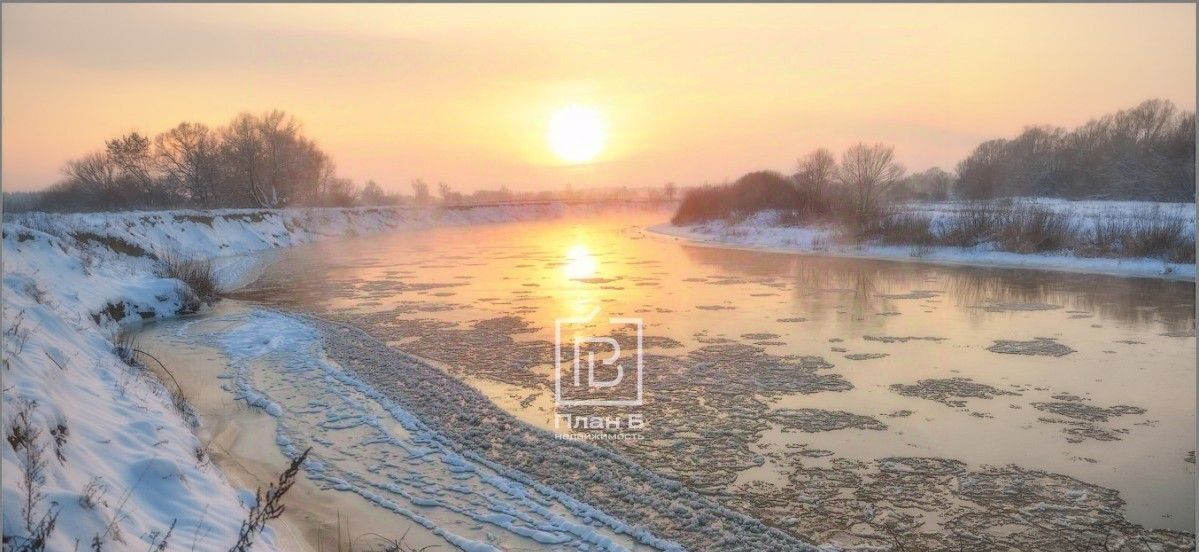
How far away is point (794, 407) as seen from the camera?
741 centimetres

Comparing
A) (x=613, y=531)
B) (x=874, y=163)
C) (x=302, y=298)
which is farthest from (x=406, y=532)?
(x=874, y=163)

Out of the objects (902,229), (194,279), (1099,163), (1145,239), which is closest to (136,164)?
(194,279)

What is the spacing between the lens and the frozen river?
16.6 ft

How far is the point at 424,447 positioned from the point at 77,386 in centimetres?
307

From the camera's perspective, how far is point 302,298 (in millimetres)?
16016

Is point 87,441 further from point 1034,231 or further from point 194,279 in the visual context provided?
point 1034,231

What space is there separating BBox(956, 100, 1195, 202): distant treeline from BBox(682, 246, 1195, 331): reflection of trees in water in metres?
20.8

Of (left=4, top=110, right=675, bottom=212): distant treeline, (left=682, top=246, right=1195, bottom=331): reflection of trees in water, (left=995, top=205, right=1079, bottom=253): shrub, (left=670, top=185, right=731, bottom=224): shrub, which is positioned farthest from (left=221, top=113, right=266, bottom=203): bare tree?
(left=995, top=205, right=1079, bottom=253): shrub

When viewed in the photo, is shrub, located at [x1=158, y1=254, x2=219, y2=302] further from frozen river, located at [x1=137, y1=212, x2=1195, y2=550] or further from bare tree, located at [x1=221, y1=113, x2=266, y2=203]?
bare tree, located at [x1=221, y1=113, x2=266, y2=203]

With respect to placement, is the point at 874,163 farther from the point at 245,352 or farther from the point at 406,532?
the point at 406,532

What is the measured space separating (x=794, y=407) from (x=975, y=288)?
480 inches

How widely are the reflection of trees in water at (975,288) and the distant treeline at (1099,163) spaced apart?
2082 cm

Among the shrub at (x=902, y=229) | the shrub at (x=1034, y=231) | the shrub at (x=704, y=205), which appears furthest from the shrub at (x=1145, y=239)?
the shrub at (x=704, y=205)

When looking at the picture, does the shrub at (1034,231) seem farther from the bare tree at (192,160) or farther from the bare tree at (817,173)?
the bare tree at (192,160)
